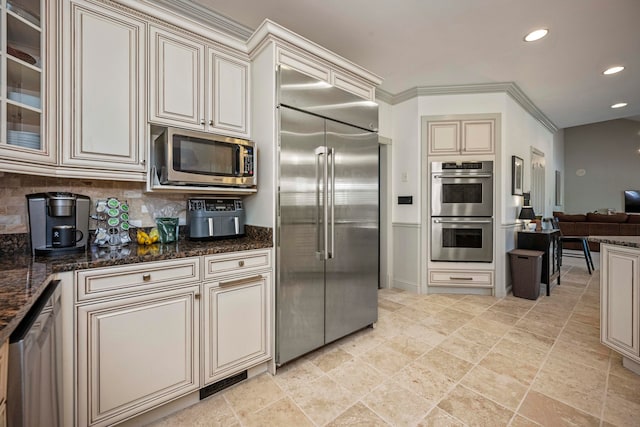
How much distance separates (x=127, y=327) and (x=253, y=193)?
117 centimetres

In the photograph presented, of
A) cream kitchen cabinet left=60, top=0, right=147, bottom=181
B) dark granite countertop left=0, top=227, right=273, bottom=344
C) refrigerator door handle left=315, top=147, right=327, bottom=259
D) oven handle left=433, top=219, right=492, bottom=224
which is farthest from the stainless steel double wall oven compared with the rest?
cream kitchen cabinet left=60, top=0, right=147, bottom=181

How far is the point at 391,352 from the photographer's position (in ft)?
7.30

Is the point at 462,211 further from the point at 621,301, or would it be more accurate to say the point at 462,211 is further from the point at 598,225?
the point at 598,225

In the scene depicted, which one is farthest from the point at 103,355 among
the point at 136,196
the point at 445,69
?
the point at 445,69

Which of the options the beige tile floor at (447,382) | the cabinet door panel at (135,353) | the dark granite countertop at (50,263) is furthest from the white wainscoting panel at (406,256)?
the cabinet door panel at (135,353)

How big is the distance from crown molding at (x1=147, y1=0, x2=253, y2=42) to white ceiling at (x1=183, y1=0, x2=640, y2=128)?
49mm

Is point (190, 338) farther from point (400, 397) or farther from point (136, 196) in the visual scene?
point (400, 397)

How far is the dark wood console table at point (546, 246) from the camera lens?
3.52 m

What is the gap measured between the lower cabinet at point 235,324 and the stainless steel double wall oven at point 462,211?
8.43ft

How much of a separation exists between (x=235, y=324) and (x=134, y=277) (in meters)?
0.66

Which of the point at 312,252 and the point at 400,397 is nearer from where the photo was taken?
the point at 400,397

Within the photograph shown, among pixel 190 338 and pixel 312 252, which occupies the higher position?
pixel 312 252

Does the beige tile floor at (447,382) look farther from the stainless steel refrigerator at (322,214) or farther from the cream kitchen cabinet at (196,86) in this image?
the cream kitchen cabinet at (196,86)

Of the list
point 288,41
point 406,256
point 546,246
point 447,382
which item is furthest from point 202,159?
point 546,246
